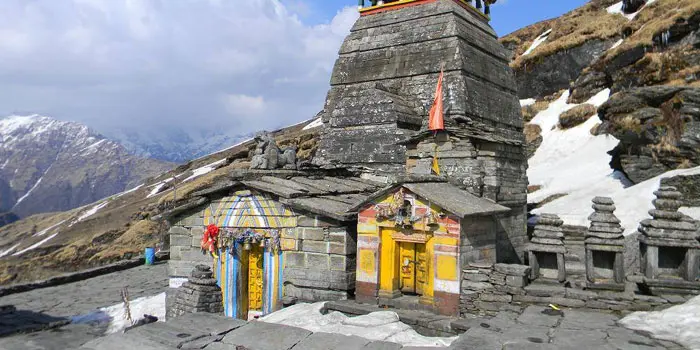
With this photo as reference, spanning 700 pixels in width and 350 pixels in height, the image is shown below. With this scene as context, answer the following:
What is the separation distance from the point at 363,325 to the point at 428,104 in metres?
10.9

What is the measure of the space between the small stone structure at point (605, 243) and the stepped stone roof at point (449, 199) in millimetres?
2186

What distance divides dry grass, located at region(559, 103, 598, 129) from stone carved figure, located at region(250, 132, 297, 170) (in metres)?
29.6

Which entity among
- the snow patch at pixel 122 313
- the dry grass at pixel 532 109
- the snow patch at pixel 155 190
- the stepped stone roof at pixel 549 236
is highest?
the dry grass at pixel 532 109

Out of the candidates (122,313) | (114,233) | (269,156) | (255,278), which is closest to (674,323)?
(255,278)

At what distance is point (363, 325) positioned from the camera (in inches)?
410

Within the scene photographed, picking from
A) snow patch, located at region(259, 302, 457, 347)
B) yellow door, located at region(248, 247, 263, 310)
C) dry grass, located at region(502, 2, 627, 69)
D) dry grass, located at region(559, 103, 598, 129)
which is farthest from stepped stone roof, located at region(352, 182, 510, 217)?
dry grass, located at region(502, 2, 627, 69)

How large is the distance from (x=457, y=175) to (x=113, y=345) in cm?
1023

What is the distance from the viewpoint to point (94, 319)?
604 inches

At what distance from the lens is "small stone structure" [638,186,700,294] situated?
10512mm

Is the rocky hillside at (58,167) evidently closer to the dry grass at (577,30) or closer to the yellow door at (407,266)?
the dry grass at (577,30)

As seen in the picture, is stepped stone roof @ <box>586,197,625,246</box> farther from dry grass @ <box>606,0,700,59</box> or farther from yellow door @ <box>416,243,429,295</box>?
dry grass @ <box>606,0,700,59</box>

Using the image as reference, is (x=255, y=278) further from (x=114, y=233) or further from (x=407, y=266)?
(x=114, y=233)

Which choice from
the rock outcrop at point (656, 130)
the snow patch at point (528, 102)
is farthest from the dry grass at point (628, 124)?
the snow patch at point (528, 102)

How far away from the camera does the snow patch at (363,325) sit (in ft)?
31.7
